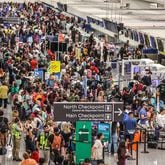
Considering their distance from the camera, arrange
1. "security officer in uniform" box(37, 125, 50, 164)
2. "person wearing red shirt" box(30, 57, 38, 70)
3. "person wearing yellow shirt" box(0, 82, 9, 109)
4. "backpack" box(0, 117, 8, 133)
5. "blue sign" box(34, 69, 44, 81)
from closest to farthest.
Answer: "security officer in uniform" box(37, 125, 50, 164) → "backpack" box(0, 117, 8, 133) → "person wearing yellow shirt" box(0, 82, 9, 109) → "blue sign" box(34, 69, 44, 81) → "person wearing red shirt" box(30, 57, 38, 70)

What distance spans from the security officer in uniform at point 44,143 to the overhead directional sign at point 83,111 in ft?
5.85

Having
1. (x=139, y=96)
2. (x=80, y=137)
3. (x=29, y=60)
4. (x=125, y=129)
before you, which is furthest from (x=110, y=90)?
(x=80, y=137)

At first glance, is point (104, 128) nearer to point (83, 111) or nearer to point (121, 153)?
point (121, 153)

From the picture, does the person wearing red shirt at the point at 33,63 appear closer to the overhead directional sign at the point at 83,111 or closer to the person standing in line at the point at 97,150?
the person standing in line at the point at 97,150

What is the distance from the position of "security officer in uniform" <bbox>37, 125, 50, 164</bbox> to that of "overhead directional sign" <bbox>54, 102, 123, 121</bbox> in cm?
178

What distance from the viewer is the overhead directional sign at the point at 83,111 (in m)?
16.8

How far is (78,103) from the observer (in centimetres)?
1678

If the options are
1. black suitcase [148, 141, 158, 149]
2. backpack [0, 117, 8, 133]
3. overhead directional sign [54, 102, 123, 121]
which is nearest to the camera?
overhead directional sign [54, 102, 123, 121]

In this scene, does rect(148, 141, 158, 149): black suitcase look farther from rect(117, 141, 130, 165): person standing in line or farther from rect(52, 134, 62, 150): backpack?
rect(52, 134, 62, 150): backpack

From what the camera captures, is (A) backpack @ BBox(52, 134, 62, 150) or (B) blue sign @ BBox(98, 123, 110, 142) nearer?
(A) backpack @ BBox(52, 134, 62, 150)

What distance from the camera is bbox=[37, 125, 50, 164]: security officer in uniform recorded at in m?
18.5

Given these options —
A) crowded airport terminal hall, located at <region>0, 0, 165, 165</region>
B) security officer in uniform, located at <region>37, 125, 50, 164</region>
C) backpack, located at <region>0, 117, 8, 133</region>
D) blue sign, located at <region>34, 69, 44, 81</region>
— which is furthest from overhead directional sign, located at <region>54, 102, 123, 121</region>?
blue sign, located at <region>34, 69, 44, 81</region>

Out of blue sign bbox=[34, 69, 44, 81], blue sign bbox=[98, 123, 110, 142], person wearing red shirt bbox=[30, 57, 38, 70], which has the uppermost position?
person wearing red shirt bbox=[30, 57, 38, 70]

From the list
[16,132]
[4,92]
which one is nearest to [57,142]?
[16,132]
